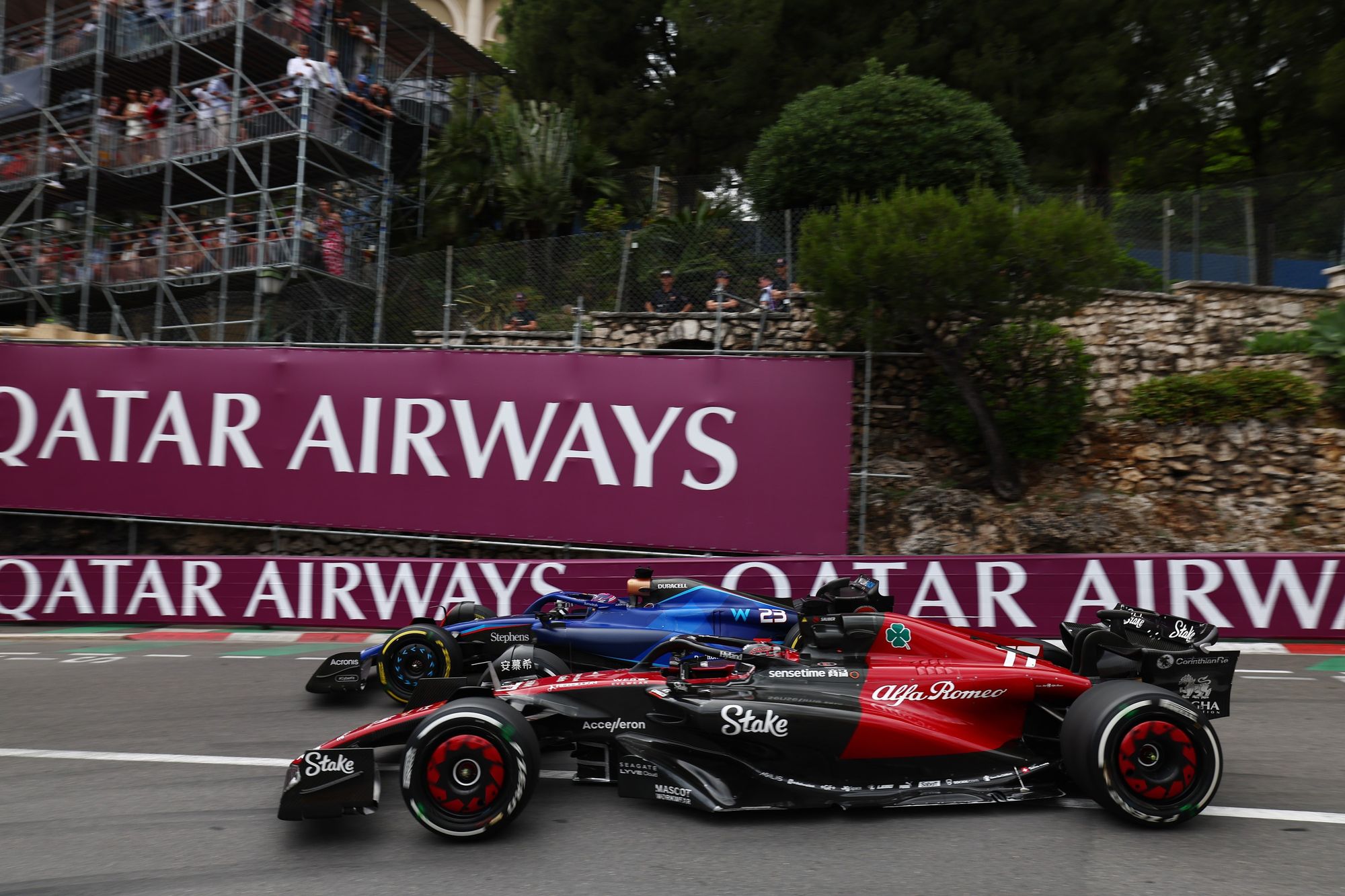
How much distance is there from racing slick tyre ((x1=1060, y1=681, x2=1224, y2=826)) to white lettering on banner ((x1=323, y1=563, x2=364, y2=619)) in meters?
9.12

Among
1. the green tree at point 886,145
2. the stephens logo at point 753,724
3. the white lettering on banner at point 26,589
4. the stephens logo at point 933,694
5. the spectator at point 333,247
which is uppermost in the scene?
the green tree at point 886,145

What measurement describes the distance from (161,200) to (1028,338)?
18148mm

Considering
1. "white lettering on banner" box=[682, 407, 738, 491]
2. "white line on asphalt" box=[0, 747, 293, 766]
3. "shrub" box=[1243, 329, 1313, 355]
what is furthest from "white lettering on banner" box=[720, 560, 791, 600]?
"shrub" box=[1243, 329, 1313, 355]

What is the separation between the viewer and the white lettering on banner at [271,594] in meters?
12.4

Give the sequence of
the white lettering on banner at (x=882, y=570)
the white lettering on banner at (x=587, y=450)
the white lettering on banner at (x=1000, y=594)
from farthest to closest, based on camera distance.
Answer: the white lettering on banner at (x=587, y=450)
the white lettering on banner at (x=882, y=570)
the white lettering on banner at (x=1000, y=594)

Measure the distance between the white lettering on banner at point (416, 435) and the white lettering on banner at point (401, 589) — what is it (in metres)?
1.92

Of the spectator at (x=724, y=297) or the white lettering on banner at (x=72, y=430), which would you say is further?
the spectator at (x=724, y=297)

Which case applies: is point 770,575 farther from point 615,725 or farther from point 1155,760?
point 1155,760

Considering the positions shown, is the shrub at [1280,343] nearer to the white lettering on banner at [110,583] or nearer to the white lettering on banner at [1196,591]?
the white lettering on banner at [1196,591]

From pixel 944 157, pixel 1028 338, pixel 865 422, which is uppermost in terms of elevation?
pixel 944 157

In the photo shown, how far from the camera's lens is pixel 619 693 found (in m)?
5.66

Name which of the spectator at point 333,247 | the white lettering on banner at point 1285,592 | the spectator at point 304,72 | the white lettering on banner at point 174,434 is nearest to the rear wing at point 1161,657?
the white lettering on banner at point 1285,592

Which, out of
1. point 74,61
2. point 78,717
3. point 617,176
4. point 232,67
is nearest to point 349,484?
point 78,717

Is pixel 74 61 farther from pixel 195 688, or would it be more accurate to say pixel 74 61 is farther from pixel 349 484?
pixel 195 688
